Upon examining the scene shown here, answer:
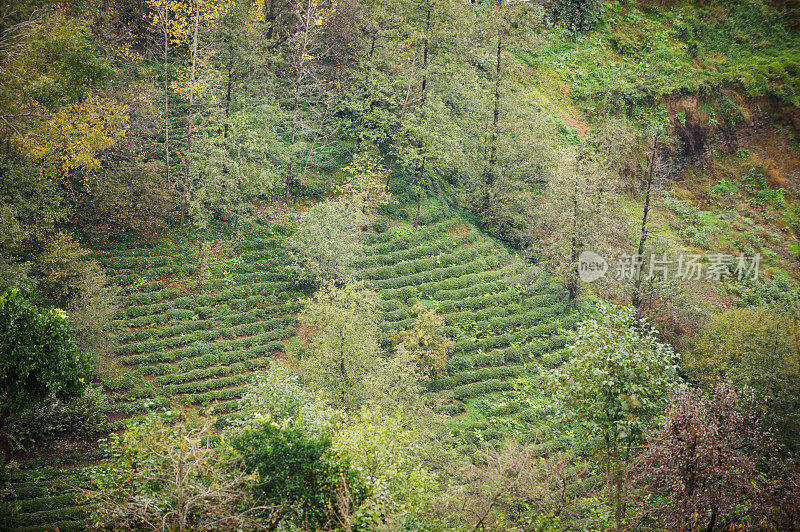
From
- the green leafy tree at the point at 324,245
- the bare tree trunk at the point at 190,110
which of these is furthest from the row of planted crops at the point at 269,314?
the bare tree trunk at the point at 190,110

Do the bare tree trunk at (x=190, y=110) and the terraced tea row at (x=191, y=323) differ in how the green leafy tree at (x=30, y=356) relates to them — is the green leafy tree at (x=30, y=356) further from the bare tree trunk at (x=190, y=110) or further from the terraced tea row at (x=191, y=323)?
the bare tree trunk at (x=190, y=110)

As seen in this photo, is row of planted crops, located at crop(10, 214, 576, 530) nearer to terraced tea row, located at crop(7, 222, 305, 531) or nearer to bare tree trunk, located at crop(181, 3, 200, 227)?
terraced tea row, located at crop(7, 222, 305, 531)

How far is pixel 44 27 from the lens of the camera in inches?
882

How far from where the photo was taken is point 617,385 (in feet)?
57.7

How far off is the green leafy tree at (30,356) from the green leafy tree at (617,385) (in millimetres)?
15038

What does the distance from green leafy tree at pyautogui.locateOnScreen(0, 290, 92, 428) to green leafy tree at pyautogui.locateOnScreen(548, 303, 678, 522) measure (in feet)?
49.3

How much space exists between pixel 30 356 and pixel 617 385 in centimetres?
1726

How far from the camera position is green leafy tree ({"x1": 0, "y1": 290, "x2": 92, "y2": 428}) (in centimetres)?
1487

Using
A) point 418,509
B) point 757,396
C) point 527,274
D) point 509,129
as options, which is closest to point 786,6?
point 509,129

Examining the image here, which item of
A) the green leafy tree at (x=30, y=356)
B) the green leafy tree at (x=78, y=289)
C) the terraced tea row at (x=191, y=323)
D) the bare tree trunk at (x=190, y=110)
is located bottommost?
the terraced tea row at (x=191, y=323)

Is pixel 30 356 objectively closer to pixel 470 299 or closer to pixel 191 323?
pixel 191 323

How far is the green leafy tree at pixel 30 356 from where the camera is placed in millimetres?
14867

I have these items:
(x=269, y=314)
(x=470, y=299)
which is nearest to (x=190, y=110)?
(x=269, y=314)

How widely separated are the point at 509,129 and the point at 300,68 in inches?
605
